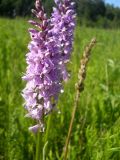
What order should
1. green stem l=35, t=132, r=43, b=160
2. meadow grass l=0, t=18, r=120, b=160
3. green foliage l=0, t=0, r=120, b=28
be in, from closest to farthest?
green stem l=35, t=132, r=43, b=160 < meadow grass l=0, t=18, r=120, b=160 < green foliage l=0, t=0, r=120, b=28

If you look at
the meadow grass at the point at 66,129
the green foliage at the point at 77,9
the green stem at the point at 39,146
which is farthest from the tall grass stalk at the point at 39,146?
the green foliage at the point at 77,9

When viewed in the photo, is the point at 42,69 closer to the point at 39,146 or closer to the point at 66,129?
the point at 39,146

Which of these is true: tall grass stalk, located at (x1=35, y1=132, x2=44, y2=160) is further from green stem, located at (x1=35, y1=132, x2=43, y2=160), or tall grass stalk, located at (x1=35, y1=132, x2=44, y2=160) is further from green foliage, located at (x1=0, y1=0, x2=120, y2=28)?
green foliage, located at (x1=0, y1=0, x2=120, y2=28)

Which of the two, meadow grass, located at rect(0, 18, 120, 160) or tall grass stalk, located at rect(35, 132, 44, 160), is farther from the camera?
meadow grass, located at rect(0, 18, 120, 160)

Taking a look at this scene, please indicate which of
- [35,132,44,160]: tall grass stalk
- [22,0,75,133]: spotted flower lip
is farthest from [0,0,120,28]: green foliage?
[35,132,44,160]: tall grass stalk

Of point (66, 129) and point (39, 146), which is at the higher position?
point (39, 146)

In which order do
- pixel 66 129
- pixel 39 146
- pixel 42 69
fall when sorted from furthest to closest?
pixel 66 129
pixel 39 146
pixel 42 69

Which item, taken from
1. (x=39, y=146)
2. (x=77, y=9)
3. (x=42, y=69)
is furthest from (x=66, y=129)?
(x=42, y=69)

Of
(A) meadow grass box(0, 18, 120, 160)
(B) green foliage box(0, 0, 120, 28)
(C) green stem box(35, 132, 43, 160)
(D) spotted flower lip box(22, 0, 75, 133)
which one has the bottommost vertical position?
(A) meadow grass box(0, 18, 120, 160)

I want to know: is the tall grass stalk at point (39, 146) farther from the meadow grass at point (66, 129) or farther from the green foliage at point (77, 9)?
the green foliage at point (77, 9)

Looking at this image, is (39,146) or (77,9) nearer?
(39,146)

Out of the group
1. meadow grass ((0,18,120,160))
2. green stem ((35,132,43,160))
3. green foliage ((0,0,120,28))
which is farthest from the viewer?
green foliage ((0,0,120,28))

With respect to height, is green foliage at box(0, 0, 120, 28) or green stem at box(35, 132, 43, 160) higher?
green foliage at box(0, 0, 120, 28)

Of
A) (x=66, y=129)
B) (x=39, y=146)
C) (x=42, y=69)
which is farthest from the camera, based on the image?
(x=66, y=129)
